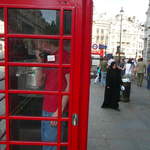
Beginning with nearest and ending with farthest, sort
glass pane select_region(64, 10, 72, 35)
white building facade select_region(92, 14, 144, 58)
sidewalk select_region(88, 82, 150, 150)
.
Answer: glass pane select_region(64, 10, 72, 35), sidewalk select_region(88, 82, 150, 150), white building facade select_region(92, 14, 144, 58)

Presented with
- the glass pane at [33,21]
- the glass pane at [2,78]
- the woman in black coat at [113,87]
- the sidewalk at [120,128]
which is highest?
the glass pane at [33,21]

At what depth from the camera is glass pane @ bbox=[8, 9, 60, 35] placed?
8.49 ft

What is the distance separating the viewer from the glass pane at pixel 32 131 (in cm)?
280

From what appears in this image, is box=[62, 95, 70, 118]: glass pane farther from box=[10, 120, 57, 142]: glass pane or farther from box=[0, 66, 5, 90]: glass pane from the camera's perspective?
box=[0, 66, 5, 90]: glass pane

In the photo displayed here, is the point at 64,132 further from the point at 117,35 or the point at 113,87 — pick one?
the point at 117,35

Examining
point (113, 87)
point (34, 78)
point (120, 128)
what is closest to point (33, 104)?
point (34, 78)

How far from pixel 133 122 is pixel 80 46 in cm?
514

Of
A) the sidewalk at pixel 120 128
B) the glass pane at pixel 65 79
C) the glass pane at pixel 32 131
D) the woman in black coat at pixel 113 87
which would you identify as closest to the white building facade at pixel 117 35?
the woman in black coat at pixel 113 87

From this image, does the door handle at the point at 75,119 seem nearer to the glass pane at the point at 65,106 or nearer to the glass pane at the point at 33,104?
the glass pane at the point at 65,106

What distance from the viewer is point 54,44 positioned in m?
2.65

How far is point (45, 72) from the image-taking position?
2766mm

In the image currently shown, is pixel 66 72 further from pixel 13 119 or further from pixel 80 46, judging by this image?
pixel 13 119

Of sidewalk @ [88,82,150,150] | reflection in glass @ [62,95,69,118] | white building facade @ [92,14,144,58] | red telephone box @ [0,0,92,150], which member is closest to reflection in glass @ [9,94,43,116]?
red telephone box @ [0,0,92,150]

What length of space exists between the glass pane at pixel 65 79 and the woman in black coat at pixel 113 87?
6.04 m
